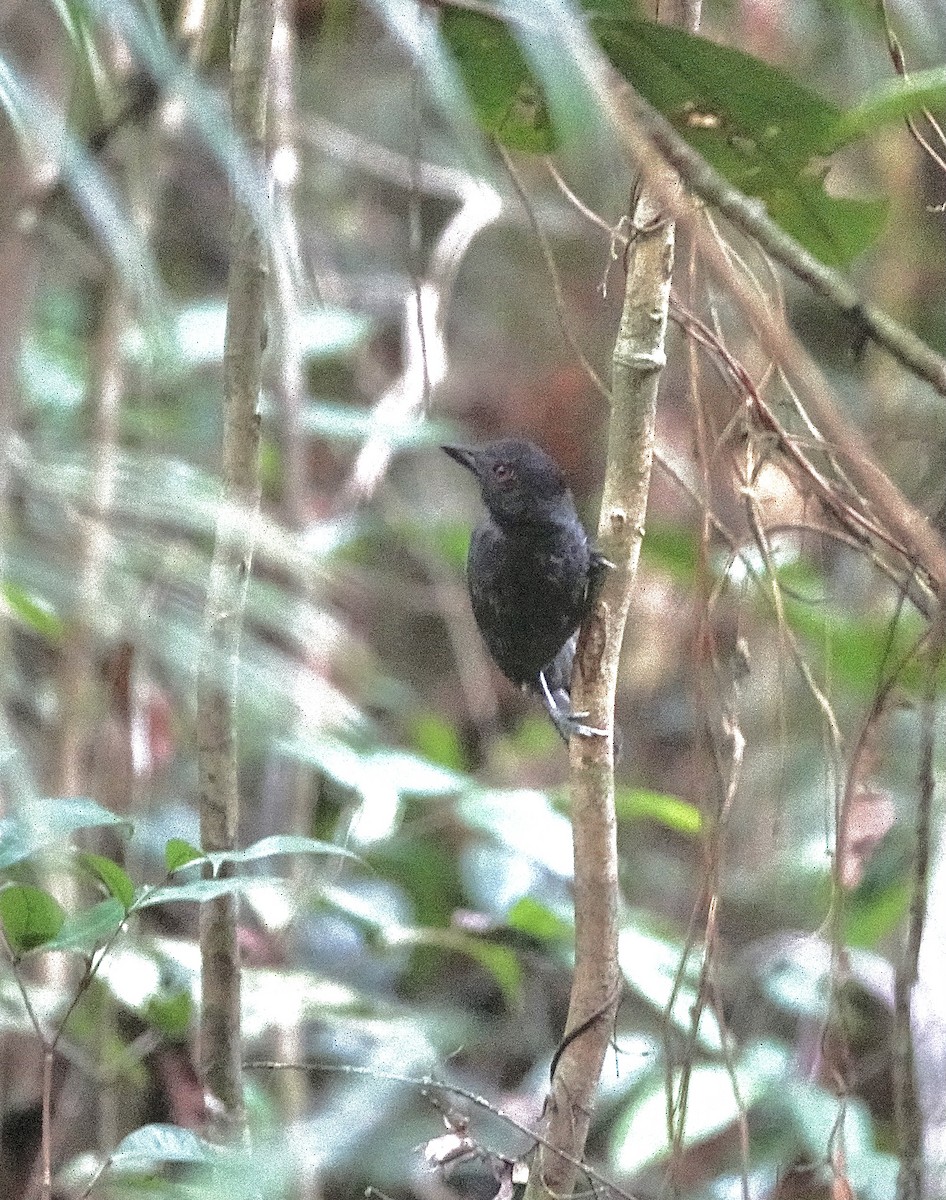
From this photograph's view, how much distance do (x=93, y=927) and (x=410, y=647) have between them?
3.41 m

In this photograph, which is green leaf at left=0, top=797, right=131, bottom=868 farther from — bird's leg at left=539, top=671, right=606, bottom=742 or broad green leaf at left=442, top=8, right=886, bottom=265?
broad green leaf at left=442, top=8, right=886, bottom=265

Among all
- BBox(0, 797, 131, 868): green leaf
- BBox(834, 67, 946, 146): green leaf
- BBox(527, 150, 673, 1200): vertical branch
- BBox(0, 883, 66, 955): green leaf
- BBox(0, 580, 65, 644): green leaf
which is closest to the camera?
BBox(834, 67, 946, 146): green leaf

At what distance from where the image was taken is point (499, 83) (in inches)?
61.1

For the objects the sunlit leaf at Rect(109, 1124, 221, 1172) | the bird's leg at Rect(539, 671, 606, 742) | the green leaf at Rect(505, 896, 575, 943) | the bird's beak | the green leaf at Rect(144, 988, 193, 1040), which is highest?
the bird's beak

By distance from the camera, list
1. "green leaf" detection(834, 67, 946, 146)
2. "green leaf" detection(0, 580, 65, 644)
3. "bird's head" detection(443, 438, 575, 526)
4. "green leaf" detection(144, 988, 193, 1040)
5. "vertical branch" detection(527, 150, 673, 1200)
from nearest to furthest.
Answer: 1. "green leaf" detection(834, 67, 946, 146)
2. "vertical branch" detection(527, 150, 673, 1200)
3. "green leaf" detection(144, 988, 193, 1040)
4. "green leaf" detection(0, 580, 65, 644)
5. "bird's head" detection(443, 438, 575, 526)

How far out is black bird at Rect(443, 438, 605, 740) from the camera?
6.63 feet

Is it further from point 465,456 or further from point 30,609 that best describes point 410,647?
point 30,609

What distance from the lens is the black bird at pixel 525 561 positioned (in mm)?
2021

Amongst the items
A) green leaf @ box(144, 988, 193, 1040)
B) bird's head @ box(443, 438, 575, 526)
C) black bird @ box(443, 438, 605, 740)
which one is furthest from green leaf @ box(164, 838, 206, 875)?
bird's head @ box(443, 438, 575, 526)

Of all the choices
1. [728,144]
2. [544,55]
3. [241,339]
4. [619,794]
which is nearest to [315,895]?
[619,794]

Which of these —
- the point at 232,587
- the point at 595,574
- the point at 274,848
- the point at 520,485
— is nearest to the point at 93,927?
the point at 274,848

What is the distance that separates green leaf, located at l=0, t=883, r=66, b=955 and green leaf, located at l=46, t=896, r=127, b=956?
0.04 feet

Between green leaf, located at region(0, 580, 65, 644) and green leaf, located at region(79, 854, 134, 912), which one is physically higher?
green leaf, located at region(0, 580, 65, 644)

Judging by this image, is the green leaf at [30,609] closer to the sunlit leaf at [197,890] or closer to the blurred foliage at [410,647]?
the blurred foliage at [410,647]
